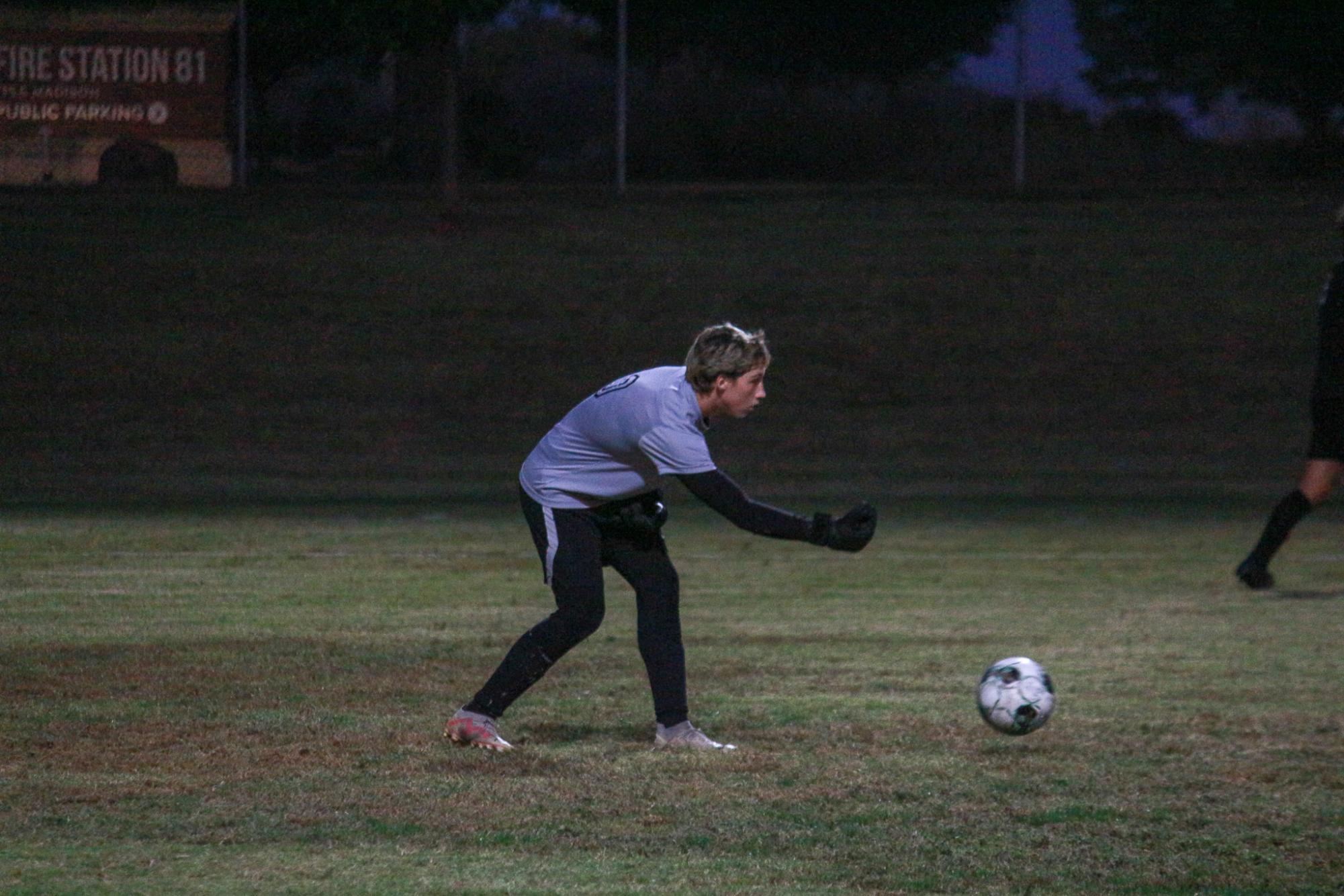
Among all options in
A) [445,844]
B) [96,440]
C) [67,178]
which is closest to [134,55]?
[67,178]

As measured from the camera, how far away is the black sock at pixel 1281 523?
10.8 meters

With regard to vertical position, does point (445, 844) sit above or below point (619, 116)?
below

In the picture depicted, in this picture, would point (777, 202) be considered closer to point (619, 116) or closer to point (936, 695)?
point (619, 116)

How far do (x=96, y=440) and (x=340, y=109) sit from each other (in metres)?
14.0

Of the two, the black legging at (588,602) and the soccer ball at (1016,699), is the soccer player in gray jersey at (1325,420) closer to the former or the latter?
the soccer ball at (1016,699)

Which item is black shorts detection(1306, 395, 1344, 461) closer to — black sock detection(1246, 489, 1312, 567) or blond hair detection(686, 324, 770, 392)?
black sock detection(1246, 489, 1312, 567)

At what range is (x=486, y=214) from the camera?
29.8m

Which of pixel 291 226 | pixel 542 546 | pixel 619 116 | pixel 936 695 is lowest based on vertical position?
pixel 936 695

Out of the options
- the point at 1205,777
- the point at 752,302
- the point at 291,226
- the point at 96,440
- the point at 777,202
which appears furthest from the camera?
the point at 777,202

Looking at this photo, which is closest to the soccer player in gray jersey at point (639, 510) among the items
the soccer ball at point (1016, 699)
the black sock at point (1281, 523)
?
the soccer ball at point (1016, 699)

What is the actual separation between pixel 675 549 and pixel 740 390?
7566 mm

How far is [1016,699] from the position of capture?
6.94 metres

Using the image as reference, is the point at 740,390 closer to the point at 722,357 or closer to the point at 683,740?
the point at 722,357

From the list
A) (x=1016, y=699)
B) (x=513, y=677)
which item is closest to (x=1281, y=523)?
(x=1016, y=699)
